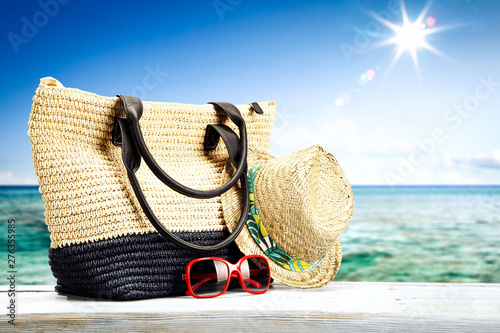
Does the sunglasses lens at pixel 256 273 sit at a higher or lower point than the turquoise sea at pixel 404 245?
lower

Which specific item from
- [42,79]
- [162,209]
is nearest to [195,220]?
[162,209]

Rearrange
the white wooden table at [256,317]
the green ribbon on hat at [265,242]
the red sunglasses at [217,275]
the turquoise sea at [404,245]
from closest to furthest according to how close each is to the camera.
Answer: the white wooden table at [256,317]
the red sunglasses at [217,275]
the green ribbon on hat at [265,242]
the turquoise sea at [404,245]

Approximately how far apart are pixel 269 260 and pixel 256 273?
0.05 metres

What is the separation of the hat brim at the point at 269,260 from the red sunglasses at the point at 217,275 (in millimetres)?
32

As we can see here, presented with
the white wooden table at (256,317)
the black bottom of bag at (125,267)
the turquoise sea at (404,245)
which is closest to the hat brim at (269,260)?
the black bottom of bag at (125,267)

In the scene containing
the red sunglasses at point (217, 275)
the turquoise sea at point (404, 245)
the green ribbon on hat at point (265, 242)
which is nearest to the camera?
the red sunglasses at point (217, 275)

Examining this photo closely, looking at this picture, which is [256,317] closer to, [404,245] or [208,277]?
[208,277]

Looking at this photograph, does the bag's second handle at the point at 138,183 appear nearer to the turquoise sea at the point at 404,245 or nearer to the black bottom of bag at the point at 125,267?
the black bottom of bag at the point at 125,267

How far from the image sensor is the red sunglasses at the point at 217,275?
108 centimetres

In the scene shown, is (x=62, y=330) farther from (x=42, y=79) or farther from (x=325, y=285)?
(x=325, y=285)

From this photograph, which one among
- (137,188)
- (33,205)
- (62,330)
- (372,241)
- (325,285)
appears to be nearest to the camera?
(62,330)

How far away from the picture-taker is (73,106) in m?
1.05

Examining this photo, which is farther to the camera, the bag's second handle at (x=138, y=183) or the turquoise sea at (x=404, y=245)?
the turquoise sea at (x=404, y=245)

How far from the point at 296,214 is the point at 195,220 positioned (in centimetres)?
26
